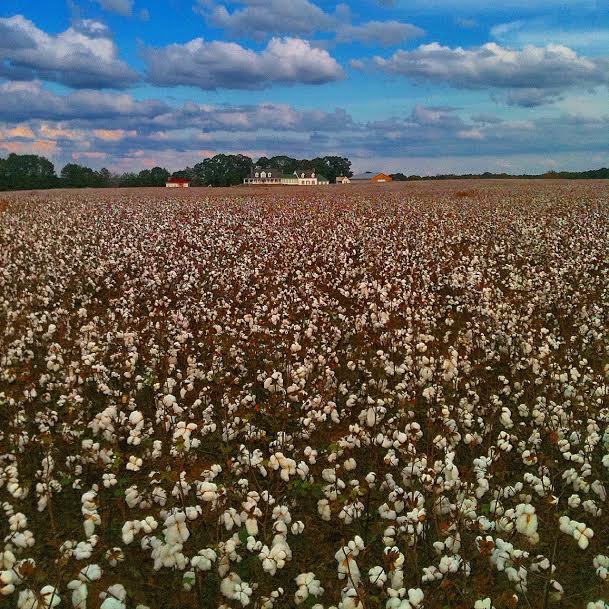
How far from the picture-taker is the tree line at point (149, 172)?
322 ft

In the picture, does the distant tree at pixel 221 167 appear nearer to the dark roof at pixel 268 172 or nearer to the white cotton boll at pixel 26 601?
the dark roof at pixel 268 172

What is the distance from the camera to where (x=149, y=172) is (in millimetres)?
122188

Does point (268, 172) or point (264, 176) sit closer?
point (264, 176)

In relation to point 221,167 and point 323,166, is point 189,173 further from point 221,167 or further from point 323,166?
point 323,166

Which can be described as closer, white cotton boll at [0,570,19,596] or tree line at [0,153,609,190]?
white cotton boll at [0,570,19,596]

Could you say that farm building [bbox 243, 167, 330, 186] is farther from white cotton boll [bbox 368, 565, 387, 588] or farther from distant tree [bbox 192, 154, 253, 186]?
white cotton boll [bbox 368, 565, 387, 588]

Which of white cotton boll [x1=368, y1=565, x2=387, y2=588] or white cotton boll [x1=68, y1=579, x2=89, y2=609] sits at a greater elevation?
white cotton boll [x1=68, y1=579, x2=89, y2=609]

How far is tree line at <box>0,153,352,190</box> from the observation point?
98000 mm

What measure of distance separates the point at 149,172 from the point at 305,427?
125 metres

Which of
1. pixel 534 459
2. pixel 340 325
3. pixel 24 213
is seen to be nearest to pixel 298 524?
pixel 534 459

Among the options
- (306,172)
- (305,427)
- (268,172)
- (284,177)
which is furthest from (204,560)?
(306,172)

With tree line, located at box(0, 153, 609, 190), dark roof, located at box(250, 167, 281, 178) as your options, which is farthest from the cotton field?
dark roof, located at box(250, 167, 281, 178)

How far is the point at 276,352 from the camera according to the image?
338 inches

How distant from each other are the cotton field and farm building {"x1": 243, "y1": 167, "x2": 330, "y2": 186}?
118103 mm
